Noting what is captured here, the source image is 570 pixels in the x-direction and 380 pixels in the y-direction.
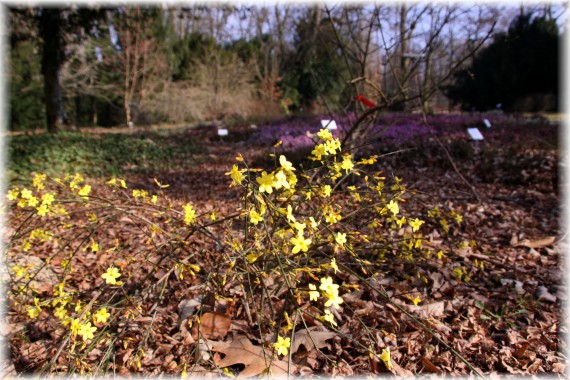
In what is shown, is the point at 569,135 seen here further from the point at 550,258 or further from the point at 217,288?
the point at 217,288

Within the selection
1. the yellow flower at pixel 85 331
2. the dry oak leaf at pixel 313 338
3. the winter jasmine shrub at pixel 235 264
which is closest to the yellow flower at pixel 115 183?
the winter jasmine shrub at pixel 235 264

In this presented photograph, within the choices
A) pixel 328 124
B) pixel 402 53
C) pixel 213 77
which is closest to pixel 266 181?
pixel 328 124

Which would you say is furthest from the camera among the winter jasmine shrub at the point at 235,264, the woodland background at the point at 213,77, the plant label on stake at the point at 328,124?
the woodland background at the point at 213,77

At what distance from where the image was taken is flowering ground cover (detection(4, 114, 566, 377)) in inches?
66.7

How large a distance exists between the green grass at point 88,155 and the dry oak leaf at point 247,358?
17.3 ft

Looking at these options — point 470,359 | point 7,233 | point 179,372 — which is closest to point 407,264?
point 470,359

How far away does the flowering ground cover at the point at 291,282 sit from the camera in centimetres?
169

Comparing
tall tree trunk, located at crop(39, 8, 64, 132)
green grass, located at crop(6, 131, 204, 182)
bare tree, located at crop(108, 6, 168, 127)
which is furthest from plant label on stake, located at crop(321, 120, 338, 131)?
bare tree, located at crop(108, 6, 168, 127)

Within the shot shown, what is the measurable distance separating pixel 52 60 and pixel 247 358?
12278 millimetres

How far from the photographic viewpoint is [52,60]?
442 inches

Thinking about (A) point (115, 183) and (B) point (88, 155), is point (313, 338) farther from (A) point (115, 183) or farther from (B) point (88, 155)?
(B) point (88, 155)

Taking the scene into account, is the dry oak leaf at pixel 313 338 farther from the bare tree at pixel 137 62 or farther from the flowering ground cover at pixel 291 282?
the bare tree at pixel 137 62

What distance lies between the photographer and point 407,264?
2779 mm

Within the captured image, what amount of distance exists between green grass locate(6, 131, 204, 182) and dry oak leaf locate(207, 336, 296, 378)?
5.28 m
